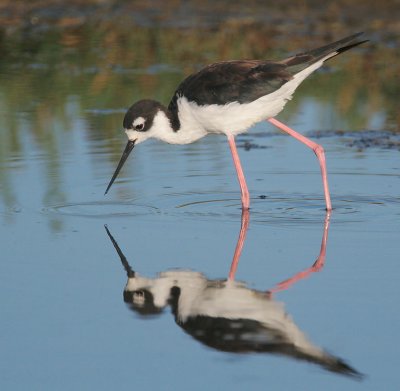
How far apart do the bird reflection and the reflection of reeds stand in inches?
99.7

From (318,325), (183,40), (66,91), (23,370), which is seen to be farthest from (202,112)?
(183,40)

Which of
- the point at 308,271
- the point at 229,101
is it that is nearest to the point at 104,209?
the point at 229,101

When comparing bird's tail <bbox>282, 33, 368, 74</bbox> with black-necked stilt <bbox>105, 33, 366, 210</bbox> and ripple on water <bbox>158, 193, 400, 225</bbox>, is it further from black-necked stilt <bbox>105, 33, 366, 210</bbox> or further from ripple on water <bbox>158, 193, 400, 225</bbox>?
ripple on water <bbox>158, 193, 400, 225</bbox>

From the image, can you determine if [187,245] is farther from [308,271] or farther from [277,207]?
[277,207]

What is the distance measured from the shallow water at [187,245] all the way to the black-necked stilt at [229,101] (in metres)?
Result: 0.35

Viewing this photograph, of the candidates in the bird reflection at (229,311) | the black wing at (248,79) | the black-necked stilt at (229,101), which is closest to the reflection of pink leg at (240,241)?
the bird reflection at (229,311)

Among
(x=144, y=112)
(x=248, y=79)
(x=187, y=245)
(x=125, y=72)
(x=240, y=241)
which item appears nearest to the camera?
(x=187, y=245)

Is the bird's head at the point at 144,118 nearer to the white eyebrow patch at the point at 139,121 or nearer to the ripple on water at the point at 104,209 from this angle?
the white eyebrow patch at the point at 139,121

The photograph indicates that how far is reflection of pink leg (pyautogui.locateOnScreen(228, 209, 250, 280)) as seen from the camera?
5.61 metres

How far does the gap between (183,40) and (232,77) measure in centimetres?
615

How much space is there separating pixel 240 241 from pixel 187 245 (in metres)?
0.32

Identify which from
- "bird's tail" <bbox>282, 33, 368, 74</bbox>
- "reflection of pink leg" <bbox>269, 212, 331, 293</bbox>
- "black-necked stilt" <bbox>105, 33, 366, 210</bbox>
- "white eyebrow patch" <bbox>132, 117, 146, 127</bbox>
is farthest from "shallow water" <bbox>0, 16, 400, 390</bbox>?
"bird's tail" <bbox>282, 33, 368, 74</bbox>

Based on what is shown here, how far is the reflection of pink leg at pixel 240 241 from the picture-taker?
5.61m

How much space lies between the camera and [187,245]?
6.07 m
